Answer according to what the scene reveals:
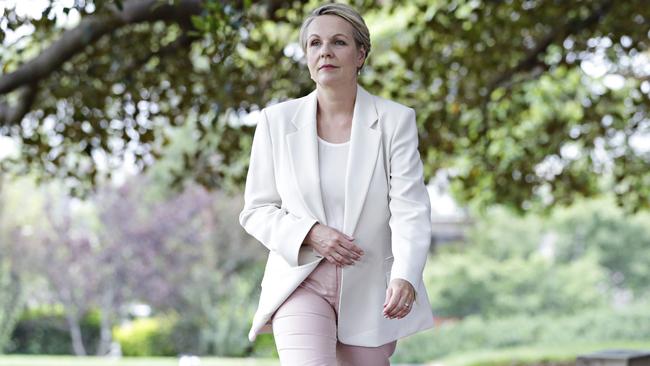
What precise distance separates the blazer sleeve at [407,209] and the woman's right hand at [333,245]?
0.13 m

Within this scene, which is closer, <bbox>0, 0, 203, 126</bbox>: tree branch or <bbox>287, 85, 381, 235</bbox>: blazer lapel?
<bbox>287, 85, 381, 235</bbox>: blazer lapel

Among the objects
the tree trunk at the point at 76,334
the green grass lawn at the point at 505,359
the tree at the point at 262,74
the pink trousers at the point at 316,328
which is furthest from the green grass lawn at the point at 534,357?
the pink trousers at the point at 316,328

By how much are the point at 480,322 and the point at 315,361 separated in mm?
→ 21265

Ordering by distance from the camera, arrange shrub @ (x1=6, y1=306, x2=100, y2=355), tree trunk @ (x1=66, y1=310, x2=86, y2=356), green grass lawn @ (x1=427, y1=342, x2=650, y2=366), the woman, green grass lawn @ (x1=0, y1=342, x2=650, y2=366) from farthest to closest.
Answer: shrub @ (x1=6, y1=306, x2=100, y2=355)
tree trunk @ (x1=66, y1=310, x2=86, y2=356)
green grass lawn @ (x1=0, y1=342, x2=650, y2=366)
green grass lawn @ (x1=427, y1=342, x2=650, y2=366)
the woman

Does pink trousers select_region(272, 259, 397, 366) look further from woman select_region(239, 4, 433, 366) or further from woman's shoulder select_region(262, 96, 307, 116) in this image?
woman's shoulder select_region(262, 96, 307, 116)

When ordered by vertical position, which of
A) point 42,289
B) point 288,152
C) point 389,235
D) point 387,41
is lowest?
point 389,235

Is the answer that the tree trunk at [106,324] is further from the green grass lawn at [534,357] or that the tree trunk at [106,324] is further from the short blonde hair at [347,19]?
the short blonde hair at [347,19]

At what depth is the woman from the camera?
11.0ft

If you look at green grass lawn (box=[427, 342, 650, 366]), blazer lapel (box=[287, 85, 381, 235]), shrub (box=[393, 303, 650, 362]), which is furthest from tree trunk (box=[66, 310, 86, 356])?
blazer lapel (box=[287, 85, 381, 235])

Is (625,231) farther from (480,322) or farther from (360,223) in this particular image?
(360,223)

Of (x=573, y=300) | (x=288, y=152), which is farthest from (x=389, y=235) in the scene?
(x=573, y=300)

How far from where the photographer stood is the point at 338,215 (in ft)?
11.3

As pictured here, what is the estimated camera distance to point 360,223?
3.42m

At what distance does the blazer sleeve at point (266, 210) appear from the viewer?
338 cm
